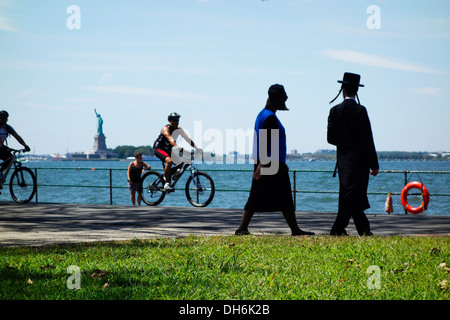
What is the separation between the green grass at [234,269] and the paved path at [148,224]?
136 centimetres

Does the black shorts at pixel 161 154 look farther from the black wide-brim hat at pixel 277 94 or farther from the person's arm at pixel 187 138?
the black wide-brim hat at pixel 277 94

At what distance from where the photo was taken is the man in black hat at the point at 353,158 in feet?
26.9

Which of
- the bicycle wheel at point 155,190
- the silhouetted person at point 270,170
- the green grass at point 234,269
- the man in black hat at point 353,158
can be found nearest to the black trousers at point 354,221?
the man in black hat at point 353,158

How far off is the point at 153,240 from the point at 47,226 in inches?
127

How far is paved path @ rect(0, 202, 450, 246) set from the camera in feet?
30.3

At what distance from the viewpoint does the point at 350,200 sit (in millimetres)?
8227

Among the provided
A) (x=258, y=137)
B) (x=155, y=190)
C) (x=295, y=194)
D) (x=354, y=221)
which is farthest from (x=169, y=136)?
(x=354, y=221)

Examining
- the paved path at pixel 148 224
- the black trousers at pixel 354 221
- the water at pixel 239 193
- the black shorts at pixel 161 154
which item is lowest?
the water at pixel 239 193

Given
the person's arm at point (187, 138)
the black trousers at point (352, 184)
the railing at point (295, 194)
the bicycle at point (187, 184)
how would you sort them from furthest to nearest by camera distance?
the railing at point (295, 194)
the bicycle at point (187, 184)
the person's arm at point (187, 138)
the black trousers at point (352, 184)

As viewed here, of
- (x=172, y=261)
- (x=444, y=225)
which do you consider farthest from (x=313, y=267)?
(x=444, y=225)

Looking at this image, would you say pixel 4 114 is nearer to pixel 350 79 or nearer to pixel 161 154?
pixel 161 154

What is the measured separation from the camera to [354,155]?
8.22m

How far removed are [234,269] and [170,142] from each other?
329 inches
